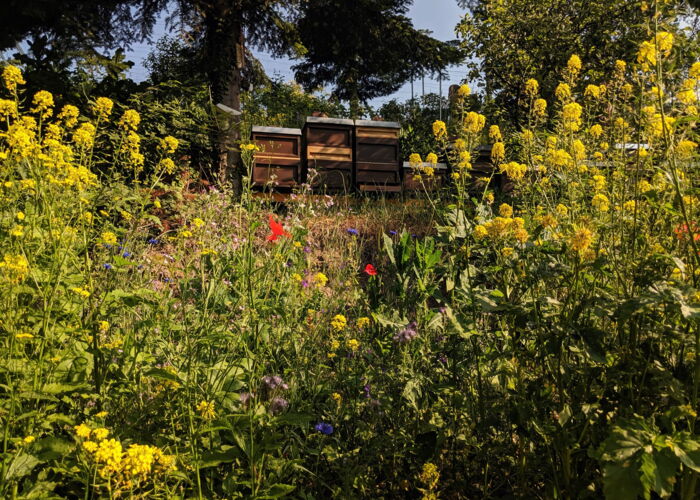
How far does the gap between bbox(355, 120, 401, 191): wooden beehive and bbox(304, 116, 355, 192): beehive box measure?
139 millimetres

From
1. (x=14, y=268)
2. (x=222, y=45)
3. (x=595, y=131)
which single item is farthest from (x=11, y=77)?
(x=222, y=45)

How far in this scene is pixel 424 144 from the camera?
1046 centimetres

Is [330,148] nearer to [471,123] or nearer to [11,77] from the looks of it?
[471,123]

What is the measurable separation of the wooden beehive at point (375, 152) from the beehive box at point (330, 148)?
139 millimetres

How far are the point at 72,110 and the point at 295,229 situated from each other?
133cm

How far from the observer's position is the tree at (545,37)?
369 inches

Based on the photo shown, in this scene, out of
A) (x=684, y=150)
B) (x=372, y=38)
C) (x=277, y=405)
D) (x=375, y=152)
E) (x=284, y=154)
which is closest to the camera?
(x=684, y=150)

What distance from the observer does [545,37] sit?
9.40 meters

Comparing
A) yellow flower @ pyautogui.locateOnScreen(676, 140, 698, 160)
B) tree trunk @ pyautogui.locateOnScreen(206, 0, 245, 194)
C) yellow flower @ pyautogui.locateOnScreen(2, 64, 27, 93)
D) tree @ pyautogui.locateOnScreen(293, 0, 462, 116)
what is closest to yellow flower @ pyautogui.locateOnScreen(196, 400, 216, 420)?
yellow flower @ pyautogui.locateOnScreen(2, 64, 27, 93)

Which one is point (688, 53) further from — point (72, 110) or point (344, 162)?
point (344, 162)

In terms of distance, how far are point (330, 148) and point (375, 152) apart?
780 millimetres

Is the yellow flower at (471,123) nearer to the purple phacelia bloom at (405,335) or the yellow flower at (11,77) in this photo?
the purple phacelia bloom at (405,335)

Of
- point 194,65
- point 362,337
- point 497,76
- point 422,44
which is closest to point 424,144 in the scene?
point 497,76

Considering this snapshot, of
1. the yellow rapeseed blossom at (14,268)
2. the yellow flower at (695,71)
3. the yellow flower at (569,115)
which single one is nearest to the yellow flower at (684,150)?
the yellow flower at (695,71)
